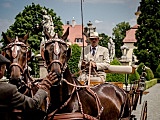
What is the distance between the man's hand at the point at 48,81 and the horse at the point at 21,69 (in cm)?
47

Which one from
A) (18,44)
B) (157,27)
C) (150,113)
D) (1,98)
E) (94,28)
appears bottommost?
(150,113)

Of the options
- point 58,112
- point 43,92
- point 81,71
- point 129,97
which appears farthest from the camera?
point 129,97

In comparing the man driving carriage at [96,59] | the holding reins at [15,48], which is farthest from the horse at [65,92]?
the man driving carriage at [96,59]

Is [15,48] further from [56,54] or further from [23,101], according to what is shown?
[23,101]

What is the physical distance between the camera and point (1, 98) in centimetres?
370

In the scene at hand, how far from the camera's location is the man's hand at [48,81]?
14.8 feet

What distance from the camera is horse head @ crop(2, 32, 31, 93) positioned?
4.99 meters

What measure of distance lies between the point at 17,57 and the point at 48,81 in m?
0.91

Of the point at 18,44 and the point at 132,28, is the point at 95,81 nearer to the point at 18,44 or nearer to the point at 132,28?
the point at 18,44

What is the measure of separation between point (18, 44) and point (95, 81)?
2.36 metres

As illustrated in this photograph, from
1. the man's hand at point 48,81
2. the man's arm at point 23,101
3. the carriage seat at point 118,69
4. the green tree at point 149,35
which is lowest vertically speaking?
the man's arm at point 23,101

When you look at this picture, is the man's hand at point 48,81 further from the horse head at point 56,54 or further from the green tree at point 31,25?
the green tree at point 31,25

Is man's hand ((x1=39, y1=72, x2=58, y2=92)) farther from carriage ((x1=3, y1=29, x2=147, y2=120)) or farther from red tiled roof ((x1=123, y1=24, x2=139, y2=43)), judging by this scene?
red tiled roof ((x1=123, y1=24, x2=139, y2=43))

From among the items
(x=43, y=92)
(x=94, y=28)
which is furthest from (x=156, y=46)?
(x=43, y=92)
